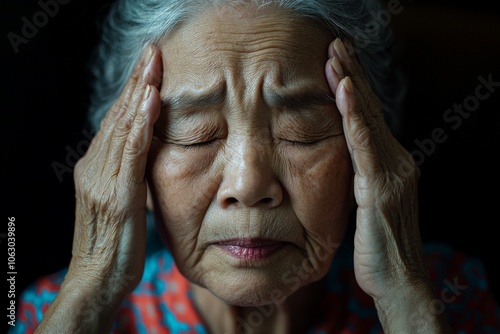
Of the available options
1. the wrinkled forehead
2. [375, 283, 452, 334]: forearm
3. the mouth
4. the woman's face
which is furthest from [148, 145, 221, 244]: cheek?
[375, 283, 452, 334]: forearm

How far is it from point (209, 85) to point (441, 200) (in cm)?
150

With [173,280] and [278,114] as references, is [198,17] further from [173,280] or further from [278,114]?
[173,280]

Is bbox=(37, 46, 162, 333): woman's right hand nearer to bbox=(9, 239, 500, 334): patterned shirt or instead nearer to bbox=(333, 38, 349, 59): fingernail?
bbox=(9, 239, 500, 334): patterned shirt

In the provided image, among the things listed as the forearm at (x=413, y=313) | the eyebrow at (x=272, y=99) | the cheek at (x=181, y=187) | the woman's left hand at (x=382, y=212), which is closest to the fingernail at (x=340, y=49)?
the woman's left hand at (x=382, y=212)

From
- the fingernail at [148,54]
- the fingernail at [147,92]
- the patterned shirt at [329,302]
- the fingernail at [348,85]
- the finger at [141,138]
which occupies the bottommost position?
the patterned shirt at [329,302]

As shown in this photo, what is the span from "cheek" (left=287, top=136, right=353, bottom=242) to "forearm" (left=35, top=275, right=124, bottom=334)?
0.63 metres

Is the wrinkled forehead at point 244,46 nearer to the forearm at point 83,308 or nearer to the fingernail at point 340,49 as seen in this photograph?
the fingernail at point 340,49

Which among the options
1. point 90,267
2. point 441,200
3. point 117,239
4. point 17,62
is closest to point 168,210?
point 117,239

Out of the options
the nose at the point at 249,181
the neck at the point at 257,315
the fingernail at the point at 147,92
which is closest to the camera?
the nose at the point at 249,181

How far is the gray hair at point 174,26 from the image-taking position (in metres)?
1.84

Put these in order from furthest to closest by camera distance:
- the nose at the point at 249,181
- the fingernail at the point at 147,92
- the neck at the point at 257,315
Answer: the neck at the point at 257,315 < the fingernail at the point at 147,92 < the nose at the point at 249,181

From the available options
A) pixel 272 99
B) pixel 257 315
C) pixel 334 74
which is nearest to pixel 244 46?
pixel 272 99

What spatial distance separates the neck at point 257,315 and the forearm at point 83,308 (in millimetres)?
334

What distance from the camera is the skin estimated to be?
5.71 feet
